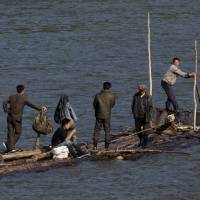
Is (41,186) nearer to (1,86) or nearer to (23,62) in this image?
(1,86)

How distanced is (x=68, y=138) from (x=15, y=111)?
151cm

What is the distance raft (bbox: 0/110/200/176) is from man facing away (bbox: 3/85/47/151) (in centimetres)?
66

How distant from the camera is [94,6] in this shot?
66812 mm

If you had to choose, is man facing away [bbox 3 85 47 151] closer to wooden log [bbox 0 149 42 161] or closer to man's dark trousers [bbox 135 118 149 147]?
wooden log [bbox 0 149 42 161]

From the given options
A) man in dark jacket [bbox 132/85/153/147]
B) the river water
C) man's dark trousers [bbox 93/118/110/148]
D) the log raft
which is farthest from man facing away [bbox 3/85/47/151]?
man in dark jacket [bbox 132/85/153/147]

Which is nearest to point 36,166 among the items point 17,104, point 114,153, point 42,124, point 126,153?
point 42,124

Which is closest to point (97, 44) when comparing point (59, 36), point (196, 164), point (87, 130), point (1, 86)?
point (59, 36)

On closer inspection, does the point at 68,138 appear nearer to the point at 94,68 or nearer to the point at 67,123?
the point at 67,123

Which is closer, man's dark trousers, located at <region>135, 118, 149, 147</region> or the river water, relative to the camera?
the river water

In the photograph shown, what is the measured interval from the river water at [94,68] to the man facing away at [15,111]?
1.65 meters

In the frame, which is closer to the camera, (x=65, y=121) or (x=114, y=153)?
(x=65, y=121)

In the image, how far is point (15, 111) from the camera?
26.0 meters

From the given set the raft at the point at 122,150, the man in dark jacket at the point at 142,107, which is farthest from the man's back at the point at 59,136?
the man in dark jacket at the point at 142,107

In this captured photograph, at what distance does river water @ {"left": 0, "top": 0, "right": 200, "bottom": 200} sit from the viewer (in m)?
24.8
